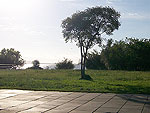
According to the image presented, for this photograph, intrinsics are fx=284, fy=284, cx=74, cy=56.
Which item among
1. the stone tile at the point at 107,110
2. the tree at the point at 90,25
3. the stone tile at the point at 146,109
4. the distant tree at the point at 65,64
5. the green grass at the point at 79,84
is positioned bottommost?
Result: the stone tile at the point at 107,110

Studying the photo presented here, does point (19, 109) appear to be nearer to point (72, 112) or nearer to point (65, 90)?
point (72, 112)

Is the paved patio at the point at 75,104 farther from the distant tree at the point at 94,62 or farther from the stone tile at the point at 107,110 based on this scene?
the distant tree at the point at 94,62

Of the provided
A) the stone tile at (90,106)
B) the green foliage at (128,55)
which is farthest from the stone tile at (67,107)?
the green foliage at (128,55)

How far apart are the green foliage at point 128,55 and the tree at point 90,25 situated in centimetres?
1920

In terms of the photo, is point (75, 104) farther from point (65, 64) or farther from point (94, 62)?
point (94, 62)

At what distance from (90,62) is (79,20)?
30.3 m

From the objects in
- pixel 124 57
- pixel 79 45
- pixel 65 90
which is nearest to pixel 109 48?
pixel 124 57

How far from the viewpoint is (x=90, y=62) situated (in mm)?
52312

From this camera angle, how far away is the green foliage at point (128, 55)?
44156mm

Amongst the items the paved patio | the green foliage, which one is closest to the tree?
the paved patio

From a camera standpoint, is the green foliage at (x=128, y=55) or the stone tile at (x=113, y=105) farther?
the green foliage at (x=128, y=55)

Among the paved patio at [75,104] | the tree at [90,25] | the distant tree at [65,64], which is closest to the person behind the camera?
the paved patio at [75,104]

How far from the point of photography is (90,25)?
73.3ft

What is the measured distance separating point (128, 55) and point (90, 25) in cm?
2421
